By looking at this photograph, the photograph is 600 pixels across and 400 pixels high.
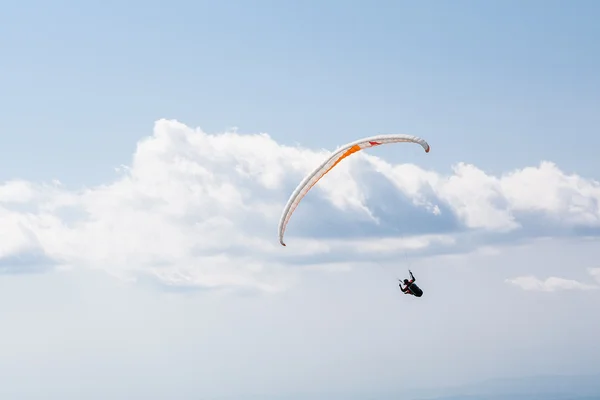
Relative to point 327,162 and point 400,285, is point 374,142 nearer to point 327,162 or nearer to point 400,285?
point 327,162

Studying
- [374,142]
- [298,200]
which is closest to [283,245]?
[298,200]

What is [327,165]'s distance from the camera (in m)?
53.5

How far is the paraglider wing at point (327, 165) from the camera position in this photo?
52375mm

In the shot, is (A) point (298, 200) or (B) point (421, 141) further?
A: (A) point (298, 200)

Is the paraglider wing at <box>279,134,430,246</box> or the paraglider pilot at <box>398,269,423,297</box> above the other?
the paraglider wing at <box>279,134,430,246</box>

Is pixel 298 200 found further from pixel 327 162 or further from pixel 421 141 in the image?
pixel 421 141

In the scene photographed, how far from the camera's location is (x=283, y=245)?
5316 centimetres

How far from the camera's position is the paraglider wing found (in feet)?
172

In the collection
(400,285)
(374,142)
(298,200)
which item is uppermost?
(374,142)

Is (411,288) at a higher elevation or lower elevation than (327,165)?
lower

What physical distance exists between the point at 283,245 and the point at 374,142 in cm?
1062

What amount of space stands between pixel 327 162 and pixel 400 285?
11114mm

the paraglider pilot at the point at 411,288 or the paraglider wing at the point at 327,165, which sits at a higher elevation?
the paraglider wing at the point at 327,165

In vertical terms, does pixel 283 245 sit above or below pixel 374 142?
below
